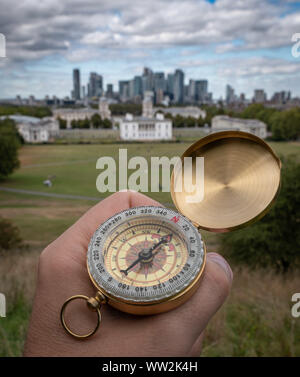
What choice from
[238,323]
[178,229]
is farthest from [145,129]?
[178,229]

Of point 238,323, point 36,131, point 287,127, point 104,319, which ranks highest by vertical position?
point 104,319

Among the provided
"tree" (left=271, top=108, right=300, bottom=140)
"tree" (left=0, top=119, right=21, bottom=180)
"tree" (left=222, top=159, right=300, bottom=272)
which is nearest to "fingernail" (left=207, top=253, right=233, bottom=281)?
"tree" (left=222, top=159, right=300, bottom=272)

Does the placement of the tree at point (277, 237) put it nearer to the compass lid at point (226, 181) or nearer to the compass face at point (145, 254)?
the compass lid at point (226, 181)

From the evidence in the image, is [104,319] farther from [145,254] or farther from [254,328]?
[254,328]

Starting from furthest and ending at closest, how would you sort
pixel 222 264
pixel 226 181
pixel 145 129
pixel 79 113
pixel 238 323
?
pixel 79 113, pixel 145 129, pixel 238 323, pixel 226 181, pixel 222 264

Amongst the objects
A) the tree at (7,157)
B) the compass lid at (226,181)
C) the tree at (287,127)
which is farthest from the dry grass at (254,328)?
the tree at (287,127)

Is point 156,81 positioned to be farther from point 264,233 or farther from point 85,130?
point 264,233

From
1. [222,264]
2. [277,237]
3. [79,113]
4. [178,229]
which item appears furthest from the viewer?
[79,113]
